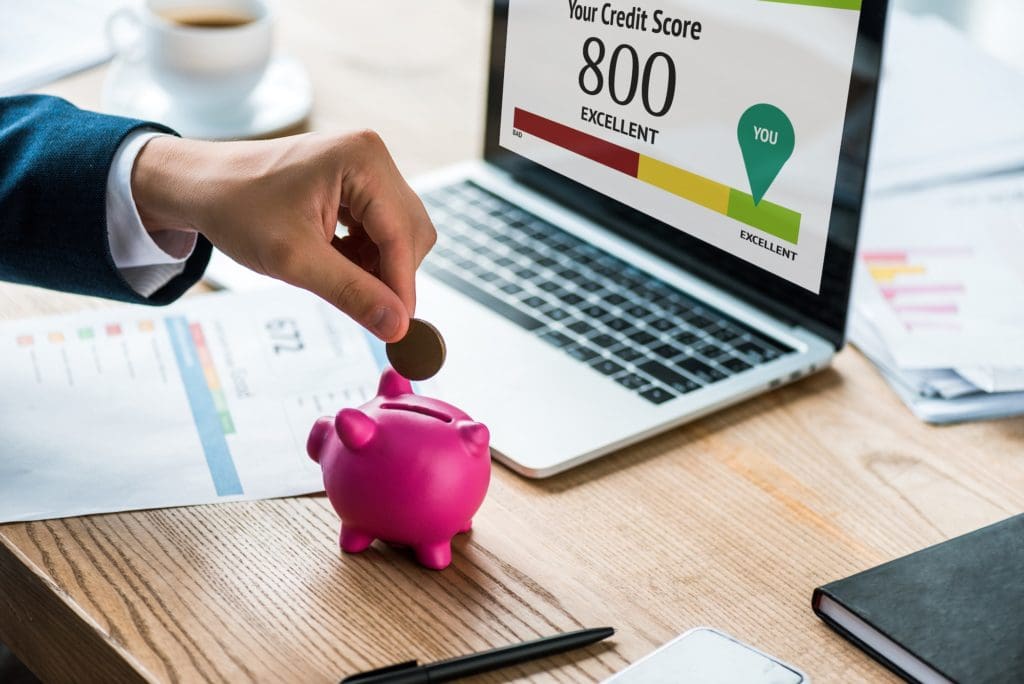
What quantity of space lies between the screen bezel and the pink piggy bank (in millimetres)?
220

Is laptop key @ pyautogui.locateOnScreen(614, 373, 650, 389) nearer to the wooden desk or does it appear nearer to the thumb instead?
the wooden desk

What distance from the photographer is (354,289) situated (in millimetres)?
654

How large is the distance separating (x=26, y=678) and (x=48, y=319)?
50cm

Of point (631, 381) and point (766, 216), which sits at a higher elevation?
point (766, 216)

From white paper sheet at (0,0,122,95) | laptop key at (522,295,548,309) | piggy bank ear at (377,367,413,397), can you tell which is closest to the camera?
piggy bank ear at (377,367,413,397)

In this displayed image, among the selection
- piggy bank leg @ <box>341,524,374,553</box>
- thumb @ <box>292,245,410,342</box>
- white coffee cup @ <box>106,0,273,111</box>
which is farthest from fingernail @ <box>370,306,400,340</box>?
white coffee cup @ <box>106,0,273,111</box>

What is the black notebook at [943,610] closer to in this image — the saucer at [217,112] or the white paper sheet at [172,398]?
the white paper sheet at [172,398]

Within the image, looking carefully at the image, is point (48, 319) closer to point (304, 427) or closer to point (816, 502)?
point (304, 427)

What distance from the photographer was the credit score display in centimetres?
67

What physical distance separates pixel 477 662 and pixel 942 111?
901 millimetres

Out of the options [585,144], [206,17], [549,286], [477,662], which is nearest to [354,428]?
[477,662]

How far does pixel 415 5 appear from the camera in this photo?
5.01ft

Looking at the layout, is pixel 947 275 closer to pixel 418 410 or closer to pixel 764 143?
pixel 764 143

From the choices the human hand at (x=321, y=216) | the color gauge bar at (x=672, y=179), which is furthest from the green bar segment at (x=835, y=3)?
the human hand at (x=321, y=216)
